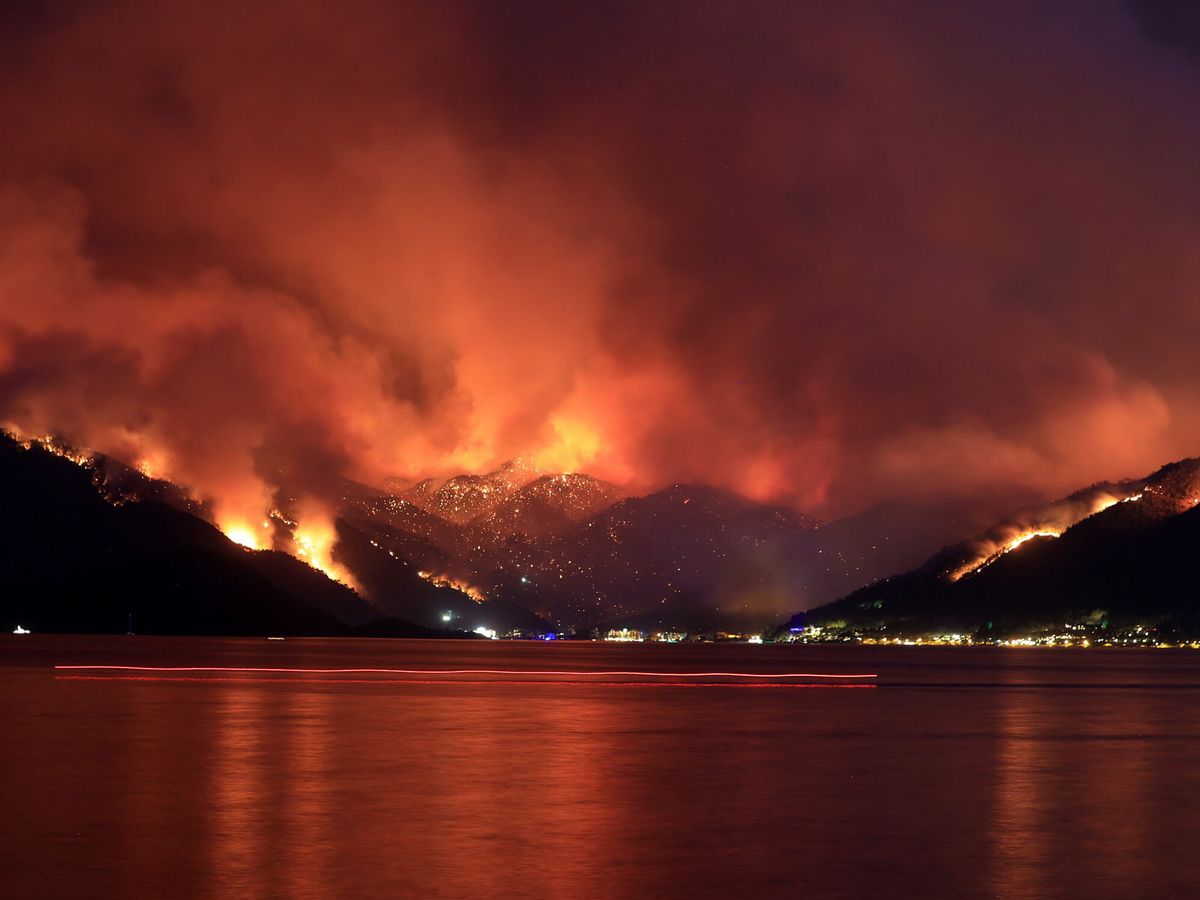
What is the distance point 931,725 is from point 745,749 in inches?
595

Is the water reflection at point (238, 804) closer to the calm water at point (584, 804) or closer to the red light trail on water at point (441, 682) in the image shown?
the calm water at point (584, 804)

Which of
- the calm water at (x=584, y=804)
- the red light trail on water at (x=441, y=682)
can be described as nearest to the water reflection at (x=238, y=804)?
the calm water at (x=584, y=804)

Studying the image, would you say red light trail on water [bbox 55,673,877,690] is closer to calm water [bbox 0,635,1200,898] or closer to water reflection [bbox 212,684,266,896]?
calm water [bbox 0,635,1200,898]

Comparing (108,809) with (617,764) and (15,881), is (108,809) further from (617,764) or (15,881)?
(617,764)

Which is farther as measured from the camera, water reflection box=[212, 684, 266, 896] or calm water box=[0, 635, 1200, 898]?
calm water box=[0, 635, 1200, 898]

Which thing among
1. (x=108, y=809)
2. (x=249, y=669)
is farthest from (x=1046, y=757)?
(x=249, y=669)

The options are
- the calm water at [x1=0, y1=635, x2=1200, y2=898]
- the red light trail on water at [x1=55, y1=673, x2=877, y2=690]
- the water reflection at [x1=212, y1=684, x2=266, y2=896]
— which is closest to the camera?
the water reflection at [x1=212, y1=684, x2=266, y2=896]

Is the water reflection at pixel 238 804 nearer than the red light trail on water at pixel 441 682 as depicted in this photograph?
Yes

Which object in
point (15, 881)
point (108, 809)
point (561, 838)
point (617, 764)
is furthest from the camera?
point (617, 764)

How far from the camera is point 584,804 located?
96.5 feet

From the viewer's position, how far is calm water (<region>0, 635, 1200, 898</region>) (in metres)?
21.4

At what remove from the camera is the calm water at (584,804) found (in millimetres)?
21422

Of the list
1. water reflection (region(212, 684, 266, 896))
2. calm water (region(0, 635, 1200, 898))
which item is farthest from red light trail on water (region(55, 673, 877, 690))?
water reflection (region(212, 684, 266, 896))

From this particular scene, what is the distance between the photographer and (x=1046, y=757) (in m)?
41.9
